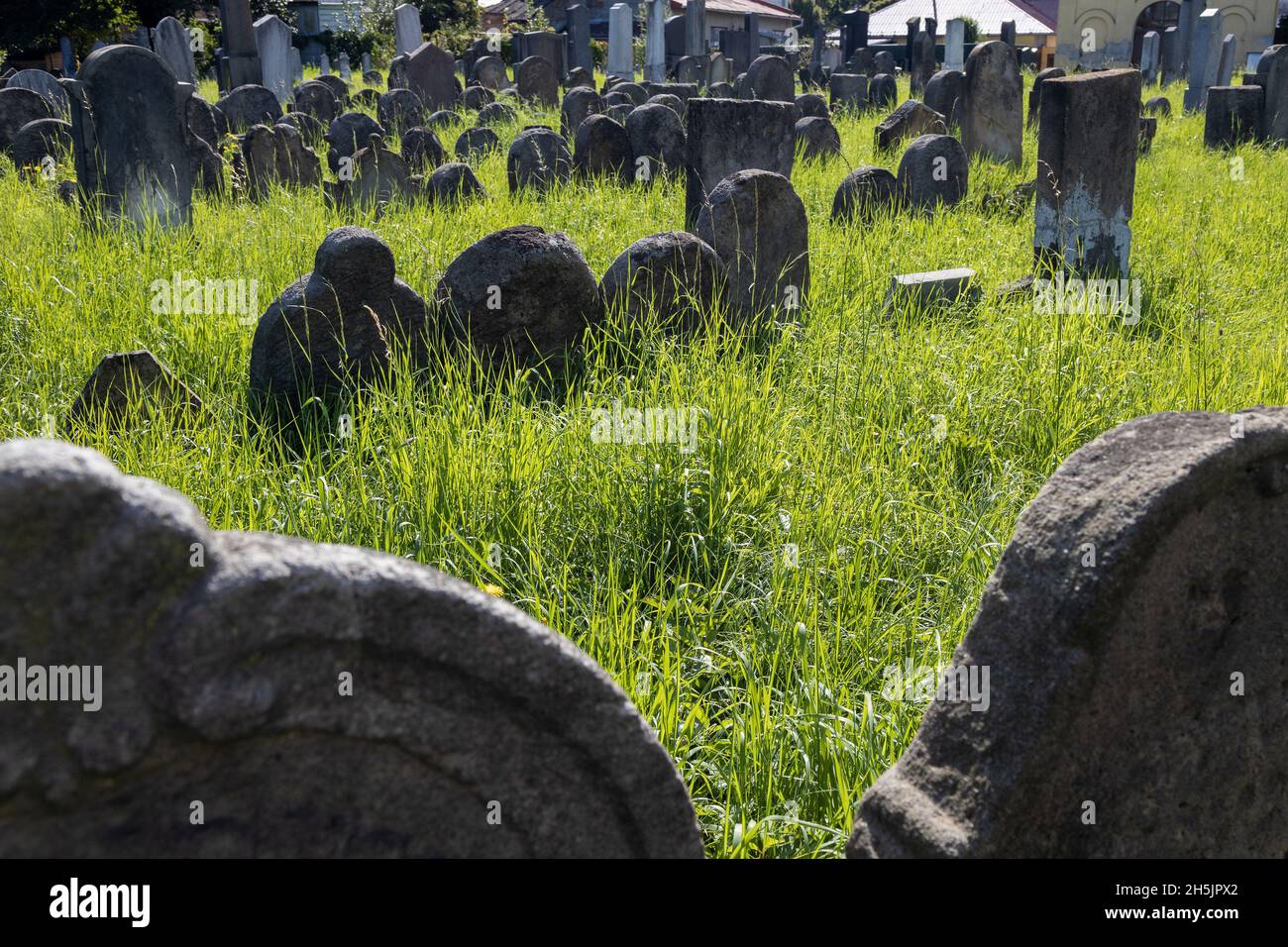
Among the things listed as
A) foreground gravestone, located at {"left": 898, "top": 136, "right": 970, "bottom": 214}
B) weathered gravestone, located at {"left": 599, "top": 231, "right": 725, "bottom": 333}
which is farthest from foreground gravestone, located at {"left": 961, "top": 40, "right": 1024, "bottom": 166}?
weathered gravestone, located at {"left": 599, "top": 231, "right": 725, "bottom": 333}

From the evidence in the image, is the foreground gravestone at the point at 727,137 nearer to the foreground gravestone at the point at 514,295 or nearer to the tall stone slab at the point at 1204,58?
the foreground gravestone at the point at 514,295

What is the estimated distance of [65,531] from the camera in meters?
0.99

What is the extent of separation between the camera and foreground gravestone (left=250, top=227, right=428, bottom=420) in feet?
13.5

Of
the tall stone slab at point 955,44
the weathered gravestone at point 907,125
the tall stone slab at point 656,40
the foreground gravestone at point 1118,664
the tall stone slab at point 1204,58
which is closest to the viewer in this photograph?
the foreground gravestone at point 1118,664

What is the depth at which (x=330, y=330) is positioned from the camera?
4152 millimetres

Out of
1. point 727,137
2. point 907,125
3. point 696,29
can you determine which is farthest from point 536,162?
point 696,29

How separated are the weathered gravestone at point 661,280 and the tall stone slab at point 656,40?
16652mm

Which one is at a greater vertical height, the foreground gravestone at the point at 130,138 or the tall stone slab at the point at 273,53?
the tall stone slab at the point at 273,53

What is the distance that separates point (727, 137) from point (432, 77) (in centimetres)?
959

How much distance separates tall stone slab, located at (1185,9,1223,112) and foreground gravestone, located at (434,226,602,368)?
53.8 ft

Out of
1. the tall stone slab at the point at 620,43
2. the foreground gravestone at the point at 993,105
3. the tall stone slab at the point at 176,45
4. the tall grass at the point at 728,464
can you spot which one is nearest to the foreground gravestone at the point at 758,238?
the tall grass at the point at 728,464

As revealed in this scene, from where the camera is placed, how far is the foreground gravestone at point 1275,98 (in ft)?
38.6

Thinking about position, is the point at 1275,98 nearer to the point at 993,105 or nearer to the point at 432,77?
the point at 993,105

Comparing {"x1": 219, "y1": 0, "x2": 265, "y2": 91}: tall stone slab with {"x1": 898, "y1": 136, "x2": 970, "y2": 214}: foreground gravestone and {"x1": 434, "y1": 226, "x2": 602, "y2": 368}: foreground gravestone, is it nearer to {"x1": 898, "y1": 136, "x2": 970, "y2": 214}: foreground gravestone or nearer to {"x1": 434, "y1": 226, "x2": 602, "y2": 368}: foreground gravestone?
{"x1": 898, "y1": 136, "x2": 970, "y2": 214}: foreground gravestone
